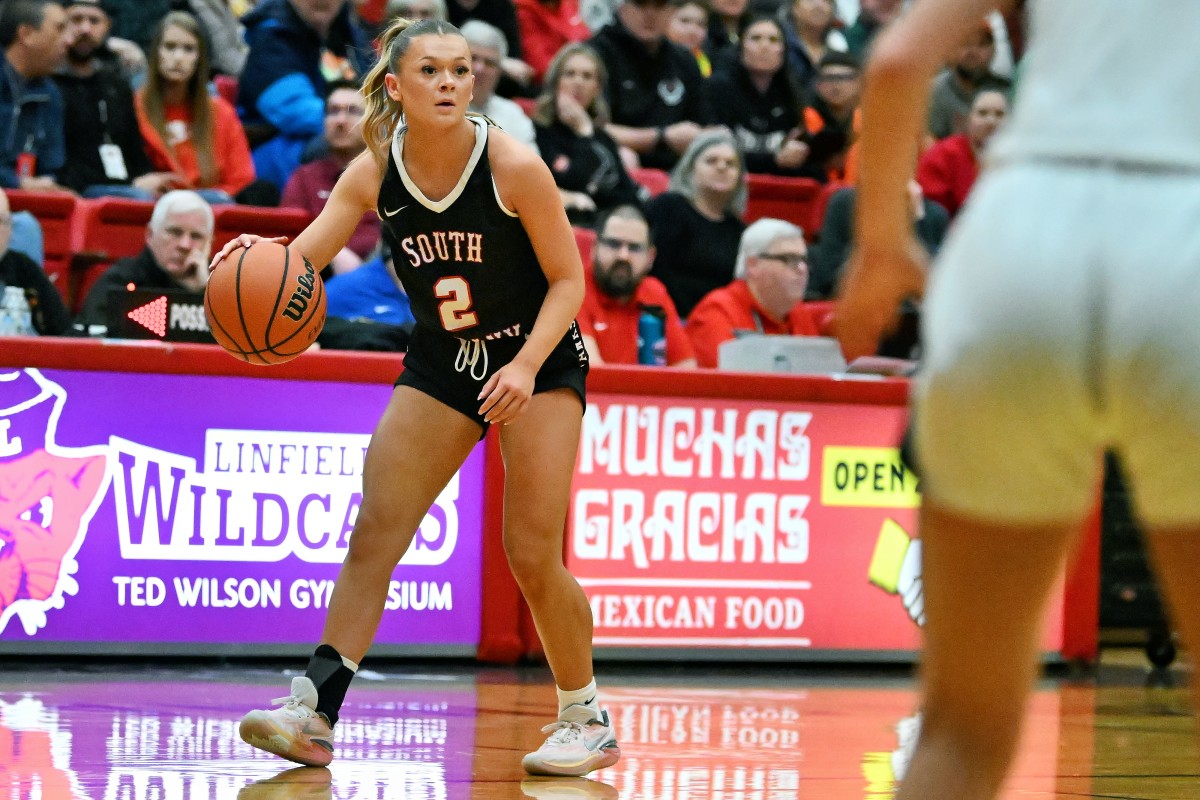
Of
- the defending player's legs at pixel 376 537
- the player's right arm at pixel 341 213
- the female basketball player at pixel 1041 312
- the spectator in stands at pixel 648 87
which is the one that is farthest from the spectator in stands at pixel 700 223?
the female basketball player at pixel 1041 312

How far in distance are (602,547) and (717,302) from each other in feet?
6.38

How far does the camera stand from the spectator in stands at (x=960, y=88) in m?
12.7

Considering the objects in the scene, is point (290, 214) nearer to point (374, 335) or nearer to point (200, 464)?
point (374, 335)

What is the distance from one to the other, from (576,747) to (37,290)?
13.3 feet

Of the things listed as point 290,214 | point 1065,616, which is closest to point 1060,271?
point 1065,616

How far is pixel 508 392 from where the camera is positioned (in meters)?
4.63

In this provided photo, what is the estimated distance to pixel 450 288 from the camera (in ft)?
16.1

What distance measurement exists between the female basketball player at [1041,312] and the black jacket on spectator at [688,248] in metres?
8.27

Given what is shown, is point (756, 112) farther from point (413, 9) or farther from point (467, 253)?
point (467, 253)

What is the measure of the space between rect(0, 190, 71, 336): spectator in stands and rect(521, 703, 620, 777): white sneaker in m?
3.79

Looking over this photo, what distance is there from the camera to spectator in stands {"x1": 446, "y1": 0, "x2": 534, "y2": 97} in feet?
38.1

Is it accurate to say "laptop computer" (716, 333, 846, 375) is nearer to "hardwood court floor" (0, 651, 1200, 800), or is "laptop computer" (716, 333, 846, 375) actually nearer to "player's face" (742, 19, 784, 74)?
"hardwood court floor" (0, 651, 1200, 800)

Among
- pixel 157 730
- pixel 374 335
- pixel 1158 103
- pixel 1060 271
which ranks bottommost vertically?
pixel 157 730

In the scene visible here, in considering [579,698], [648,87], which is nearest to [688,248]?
[648,87]
